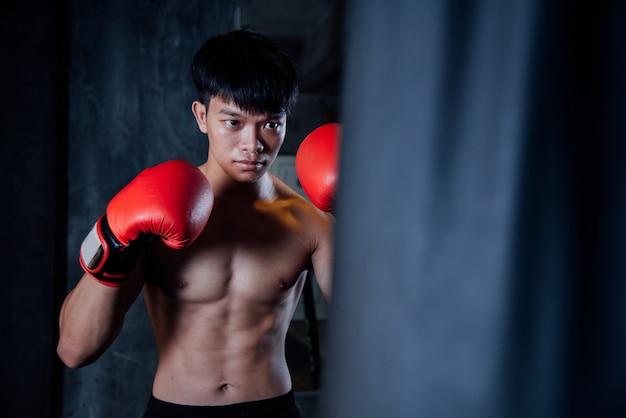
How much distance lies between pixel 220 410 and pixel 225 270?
0.37 meters

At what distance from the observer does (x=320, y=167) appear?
1.41 m

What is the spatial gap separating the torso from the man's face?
16 centimetres

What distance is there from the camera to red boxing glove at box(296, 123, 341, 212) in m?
1.39

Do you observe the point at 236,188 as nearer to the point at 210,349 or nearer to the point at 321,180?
the point at 321,180

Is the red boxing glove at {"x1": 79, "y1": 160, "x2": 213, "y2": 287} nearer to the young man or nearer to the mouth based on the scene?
the young man

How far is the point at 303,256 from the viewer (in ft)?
4.89

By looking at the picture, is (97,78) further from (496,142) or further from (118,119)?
(496,142)

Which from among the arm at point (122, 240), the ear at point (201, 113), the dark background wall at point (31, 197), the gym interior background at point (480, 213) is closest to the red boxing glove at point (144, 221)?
the arm at point (122, 240)

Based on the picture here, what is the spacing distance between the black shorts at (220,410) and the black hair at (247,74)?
0.79 meters

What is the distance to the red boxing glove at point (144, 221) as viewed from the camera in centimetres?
113

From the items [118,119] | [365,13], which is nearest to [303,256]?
[365,13]

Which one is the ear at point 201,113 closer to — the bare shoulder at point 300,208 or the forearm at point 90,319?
the bare shoulder at point 300,208

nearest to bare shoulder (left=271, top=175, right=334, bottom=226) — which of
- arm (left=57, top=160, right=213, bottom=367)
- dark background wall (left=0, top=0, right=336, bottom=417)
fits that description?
arm (left=57, top=160, right=213, bottom=367)

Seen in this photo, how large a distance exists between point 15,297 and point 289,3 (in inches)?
135
